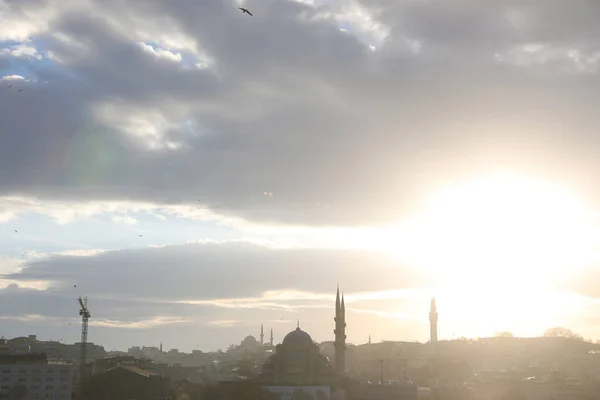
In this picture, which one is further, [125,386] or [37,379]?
[125,386]

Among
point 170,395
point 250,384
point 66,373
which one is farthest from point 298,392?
point 66,373

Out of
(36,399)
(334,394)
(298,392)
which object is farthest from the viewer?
(334,394)

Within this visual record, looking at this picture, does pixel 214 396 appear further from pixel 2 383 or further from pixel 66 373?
pixel 2 383

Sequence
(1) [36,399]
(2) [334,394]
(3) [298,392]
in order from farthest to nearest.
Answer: (2) [334,394], (3) [298,392], (1) [36,399]

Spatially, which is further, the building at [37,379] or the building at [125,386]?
the building at [125,386]

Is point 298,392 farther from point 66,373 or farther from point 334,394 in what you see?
point 66,373

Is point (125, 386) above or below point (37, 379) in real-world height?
below

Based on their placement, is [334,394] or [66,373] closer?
[66,373]

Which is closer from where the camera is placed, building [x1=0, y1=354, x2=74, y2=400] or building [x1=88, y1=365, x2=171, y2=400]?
building [x1=0, y1=354, x2=74, y2=400]
